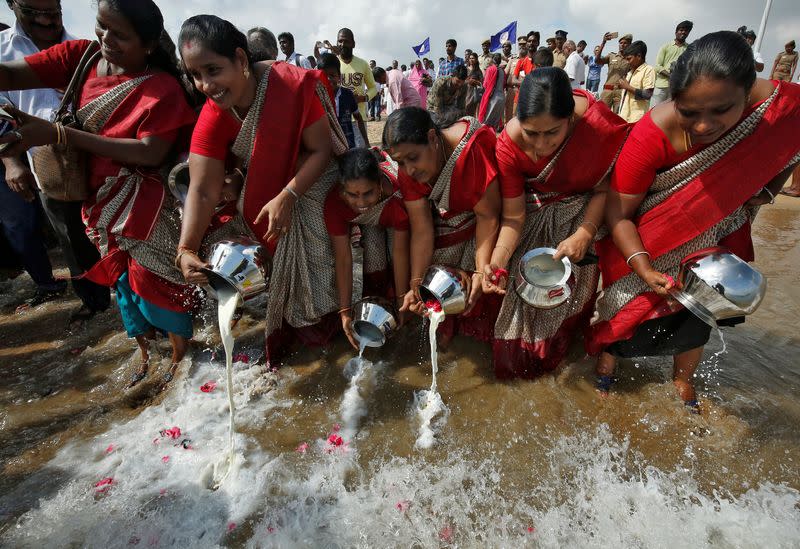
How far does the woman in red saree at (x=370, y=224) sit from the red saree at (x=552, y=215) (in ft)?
1.86

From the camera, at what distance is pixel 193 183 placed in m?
2.09

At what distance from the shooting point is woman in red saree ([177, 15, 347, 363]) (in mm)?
1805

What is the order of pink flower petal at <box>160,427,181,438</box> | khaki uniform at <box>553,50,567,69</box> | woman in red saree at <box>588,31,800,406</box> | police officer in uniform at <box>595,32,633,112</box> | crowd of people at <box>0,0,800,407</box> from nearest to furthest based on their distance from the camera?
woman in red saree at <box>588,31,800,406</box>, crowd of people at <box>0,0,800,407</box>, pink flower petal at <box>160,427,181,438</box>, police officer in uniform at <box>595,32,633,112</box>, khaki uniform at <box>553,50,567,69</box>

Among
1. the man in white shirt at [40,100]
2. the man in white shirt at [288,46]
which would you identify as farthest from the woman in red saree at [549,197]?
the man in white shirt at [288,46]

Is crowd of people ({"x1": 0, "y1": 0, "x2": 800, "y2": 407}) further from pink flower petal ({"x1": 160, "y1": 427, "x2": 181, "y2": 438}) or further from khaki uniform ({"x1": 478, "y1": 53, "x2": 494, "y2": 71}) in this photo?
khaki uniform ({"x1": 478, "y1": 53, "x2": 494, "y2": 71})

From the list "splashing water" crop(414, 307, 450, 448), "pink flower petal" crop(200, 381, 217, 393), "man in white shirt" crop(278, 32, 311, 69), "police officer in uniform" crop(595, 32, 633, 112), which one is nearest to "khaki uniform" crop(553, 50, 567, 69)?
"police officer in uniform" crop(595, 32, 633, 112)

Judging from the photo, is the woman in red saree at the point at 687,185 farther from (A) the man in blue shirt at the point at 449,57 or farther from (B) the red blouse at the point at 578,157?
(A) the man in blue shirt at the point at 449,57

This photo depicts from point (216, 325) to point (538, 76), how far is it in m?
2.50

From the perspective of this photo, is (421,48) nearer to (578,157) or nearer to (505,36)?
(505,36)

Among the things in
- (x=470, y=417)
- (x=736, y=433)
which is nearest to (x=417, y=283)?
(x=470, y=417)

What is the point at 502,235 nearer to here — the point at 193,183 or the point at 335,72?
the point at 193,183

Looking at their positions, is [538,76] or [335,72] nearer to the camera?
[538,76]

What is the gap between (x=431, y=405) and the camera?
224cm

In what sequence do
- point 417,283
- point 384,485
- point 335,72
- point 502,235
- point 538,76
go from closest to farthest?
point 538,76, point 384,485, point 502,235, point 417,283, point 335,72
